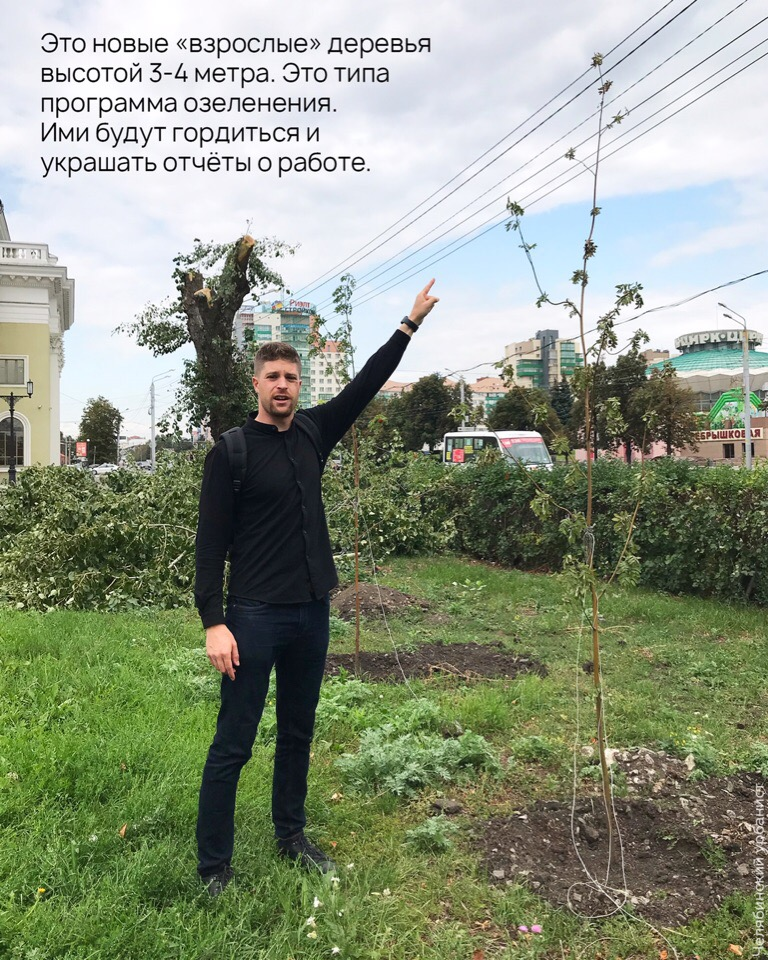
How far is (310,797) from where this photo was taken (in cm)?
394

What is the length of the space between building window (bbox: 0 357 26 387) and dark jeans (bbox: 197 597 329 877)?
5090 centimetres

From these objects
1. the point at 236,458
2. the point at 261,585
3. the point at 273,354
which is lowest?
the point at 261,585

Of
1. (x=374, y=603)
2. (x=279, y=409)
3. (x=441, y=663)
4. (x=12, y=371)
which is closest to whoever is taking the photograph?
(x=279, y=409)

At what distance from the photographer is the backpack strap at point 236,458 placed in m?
2.96

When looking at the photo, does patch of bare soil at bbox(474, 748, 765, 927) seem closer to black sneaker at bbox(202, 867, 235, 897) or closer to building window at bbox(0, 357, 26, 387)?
black sneaker at bbox(202, 867, 235, 897)

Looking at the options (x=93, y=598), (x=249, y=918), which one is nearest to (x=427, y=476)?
(x=93, y=598)

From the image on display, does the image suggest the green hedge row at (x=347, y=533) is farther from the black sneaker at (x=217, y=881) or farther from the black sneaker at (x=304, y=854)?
the black sneaker at (x=217, y=881)

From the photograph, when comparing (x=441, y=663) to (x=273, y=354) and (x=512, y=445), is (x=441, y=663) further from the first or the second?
(x=512, y=445)

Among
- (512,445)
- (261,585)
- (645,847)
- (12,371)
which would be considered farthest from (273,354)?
(12,371)

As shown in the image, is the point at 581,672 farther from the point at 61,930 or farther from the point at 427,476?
the point at 427,476

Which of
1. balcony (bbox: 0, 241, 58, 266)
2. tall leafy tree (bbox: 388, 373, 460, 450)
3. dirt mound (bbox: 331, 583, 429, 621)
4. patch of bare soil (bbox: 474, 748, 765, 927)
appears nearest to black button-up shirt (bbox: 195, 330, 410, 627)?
patch of bare soil (bbox: 474, 748, 765, 927)

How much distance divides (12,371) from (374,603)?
4684 cm

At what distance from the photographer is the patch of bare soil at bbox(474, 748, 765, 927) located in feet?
10.2

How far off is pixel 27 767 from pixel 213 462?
217 cm
